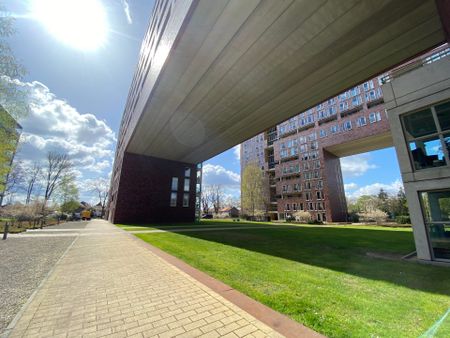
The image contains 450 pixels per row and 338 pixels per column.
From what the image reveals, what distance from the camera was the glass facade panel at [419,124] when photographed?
7.75 meters

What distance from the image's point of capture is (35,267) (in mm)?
6445

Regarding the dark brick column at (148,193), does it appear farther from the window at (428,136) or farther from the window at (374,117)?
the window at (374,117)

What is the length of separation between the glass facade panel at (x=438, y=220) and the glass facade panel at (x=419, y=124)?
2381 millimetres

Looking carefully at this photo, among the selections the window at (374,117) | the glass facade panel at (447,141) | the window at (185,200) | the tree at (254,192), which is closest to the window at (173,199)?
the window at (185,200)

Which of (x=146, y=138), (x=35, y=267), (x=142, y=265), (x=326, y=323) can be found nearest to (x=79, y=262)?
(x=35, y=267)

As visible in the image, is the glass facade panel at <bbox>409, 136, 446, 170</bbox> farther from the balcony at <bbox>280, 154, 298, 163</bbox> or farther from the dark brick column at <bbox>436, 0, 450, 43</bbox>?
the balcony at <bbox>280, 154, 298, 163</bbox>

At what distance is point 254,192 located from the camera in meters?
62.0

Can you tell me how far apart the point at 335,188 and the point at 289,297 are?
5324 cm

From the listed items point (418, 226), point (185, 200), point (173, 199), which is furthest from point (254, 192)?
point (418, 226)

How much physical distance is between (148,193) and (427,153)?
3068 cm

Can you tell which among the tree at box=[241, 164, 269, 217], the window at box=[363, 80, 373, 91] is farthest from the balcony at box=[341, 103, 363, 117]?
the tree at box=[241, 164, 269, 217]

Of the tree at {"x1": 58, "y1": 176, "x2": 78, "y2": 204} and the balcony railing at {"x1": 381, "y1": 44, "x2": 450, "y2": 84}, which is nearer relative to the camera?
the balcony railing at {"x1": 381, "y1": 44, "x2": 450, "y2": 84}

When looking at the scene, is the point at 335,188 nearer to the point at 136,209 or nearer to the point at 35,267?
the point at 136,209

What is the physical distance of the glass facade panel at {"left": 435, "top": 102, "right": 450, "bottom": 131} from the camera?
24.0 ft
